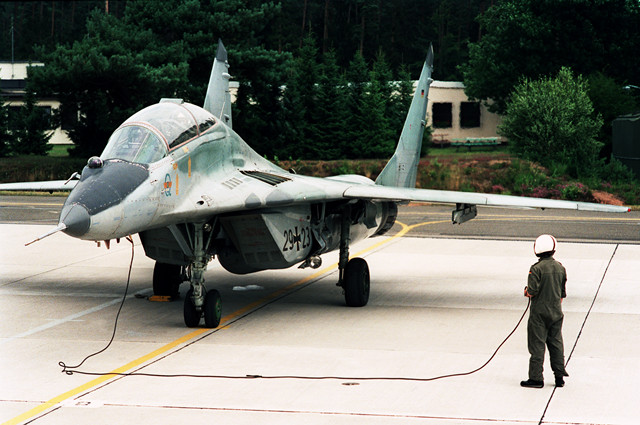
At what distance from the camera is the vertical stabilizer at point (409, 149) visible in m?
19.6

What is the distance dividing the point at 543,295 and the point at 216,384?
4150 mm

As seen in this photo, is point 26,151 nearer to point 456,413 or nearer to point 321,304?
point 321,304

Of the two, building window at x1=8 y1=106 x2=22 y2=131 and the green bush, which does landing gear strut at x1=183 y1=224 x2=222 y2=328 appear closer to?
the green bush

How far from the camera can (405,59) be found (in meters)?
78.9

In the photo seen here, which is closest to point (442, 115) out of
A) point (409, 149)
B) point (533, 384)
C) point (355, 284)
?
point (409, 149)

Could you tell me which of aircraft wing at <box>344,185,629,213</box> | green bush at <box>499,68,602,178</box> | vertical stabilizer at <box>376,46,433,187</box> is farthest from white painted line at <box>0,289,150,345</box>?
green bush at <box>499,68,602,178</box>

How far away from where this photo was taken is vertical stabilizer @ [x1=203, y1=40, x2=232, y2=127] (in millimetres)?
17422

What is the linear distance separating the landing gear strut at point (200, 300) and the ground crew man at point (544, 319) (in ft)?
17.7

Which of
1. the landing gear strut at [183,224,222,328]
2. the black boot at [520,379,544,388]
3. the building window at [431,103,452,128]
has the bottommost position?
the black boot at [520,379,544,388]

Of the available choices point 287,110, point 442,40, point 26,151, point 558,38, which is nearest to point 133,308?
point 287,110

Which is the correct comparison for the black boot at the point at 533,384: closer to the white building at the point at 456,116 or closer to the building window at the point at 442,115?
the white building at the point at 456,116

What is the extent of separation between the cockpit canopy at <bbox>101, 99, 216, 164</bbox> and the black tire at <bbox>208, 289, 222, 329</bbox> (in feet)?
8.17

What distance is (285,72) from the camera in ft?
158

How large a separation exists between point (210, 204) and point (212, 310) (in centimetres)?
176
